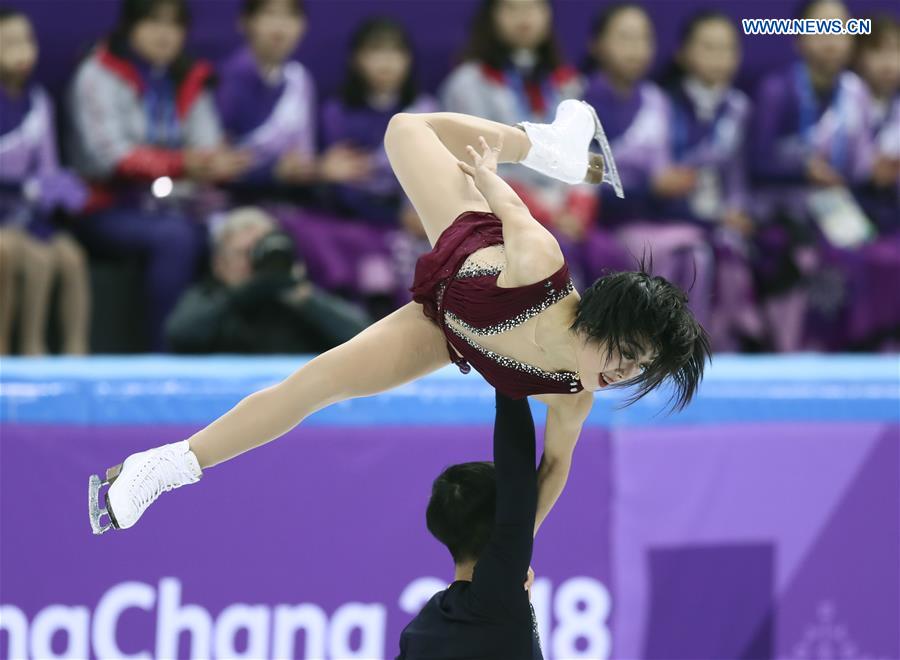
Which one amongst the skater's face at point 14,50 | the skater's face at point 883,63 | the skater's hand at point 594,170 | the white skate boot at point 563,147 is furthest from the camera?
the skater's face at point 883,63

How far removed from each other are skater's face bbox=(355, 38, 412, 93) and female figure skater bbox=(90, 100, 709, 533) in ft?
8.14

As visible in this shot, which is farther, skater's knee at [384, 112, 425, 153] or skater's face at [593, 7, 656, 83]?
skater's face at [593, 7, 656, 83]

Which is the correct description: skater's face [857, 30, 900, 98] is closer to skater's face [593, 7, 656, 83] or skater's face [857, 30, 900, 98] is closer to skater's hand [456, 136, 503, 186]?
skater's face [593, 7, 656, 83]

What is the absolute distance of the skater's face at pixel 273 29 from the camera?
6074mm

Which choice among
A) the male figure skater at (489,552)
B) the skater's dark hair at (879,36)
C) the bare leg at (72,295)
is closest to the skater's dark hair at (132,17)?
the bare leg at (72,295)

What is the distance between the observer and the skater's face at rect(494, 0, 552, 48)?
614cm

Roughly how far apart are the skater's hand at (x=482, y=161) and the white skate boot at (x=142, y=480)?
36.4 inches

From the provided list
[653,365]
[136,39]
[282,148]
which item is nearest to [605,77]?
[282,148]

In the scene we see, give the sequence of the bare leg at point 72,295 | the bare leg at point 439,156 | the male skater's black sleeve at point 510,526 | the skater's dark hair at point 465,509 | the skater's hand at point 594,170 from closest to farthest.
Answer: the male skater's black sleeve at point 510,526
the skater's dark hair at point 465,509
the bare leg at point 439,156
the skater's hand at point 594,170
the bare leg at point 72,295

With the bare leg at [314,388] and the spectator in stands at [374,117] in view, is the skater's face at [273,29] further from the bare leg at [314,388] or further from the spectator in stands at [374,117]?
the bare leg at [314,388]

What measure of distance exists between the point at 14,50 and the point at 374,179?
4.97ft

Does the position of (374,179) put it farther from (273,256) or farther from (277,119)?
(273,256)

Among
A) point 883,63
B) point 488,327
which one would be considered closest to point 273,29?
point 883,63

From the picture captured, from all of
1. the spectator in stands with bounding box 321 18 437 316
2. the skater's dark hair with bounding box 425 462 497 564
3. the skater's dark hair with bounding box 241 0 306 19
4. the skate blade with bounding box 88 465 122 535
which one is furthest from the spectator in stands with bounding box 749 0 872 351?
the skate blade with bounding box 88 465 122 535
